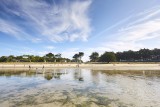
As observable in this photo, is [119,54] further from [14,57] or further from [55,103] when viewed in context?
[55,103]

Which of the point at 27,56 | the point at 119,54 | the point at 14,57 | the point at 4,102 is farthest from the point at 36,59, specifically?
the point at 4,102

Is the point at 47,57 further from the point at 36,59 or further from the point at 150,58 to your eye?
the point at 150,58

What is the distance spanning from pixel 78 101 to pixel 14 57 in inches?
5252

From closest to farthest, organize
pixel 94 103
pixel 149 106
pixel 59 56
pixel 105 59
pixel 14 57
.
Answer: pixel 149 106 < pixel 94 103 < pixel 105 59 < pixel 14 57 < pixel 59 56

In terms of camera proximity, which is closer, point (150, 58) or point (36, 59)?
point (36, 59)

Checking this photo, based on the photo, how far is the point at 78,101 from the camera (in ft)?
49.0

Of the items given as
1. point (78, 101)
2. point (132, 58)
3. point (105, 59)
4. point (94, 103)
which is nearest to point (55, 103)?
point (78, 101)

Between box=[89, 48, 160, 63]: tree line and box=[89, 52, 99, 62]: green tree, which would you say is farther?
box=[89, 52, 99, 62]: green tree

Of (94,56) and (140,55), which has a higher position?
(94,56)

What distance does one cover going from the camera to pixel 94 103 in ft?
46.3

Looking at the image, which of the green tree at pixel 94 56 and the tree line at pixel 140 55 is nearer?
the tree line at pixel 140 55

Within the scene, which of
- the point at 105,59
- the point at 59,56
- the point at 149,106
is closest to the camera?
the point at 149,106

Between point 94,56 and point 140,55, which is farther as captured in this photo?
point 94,56

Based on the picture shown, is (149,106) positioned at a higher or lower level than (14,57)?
lower
